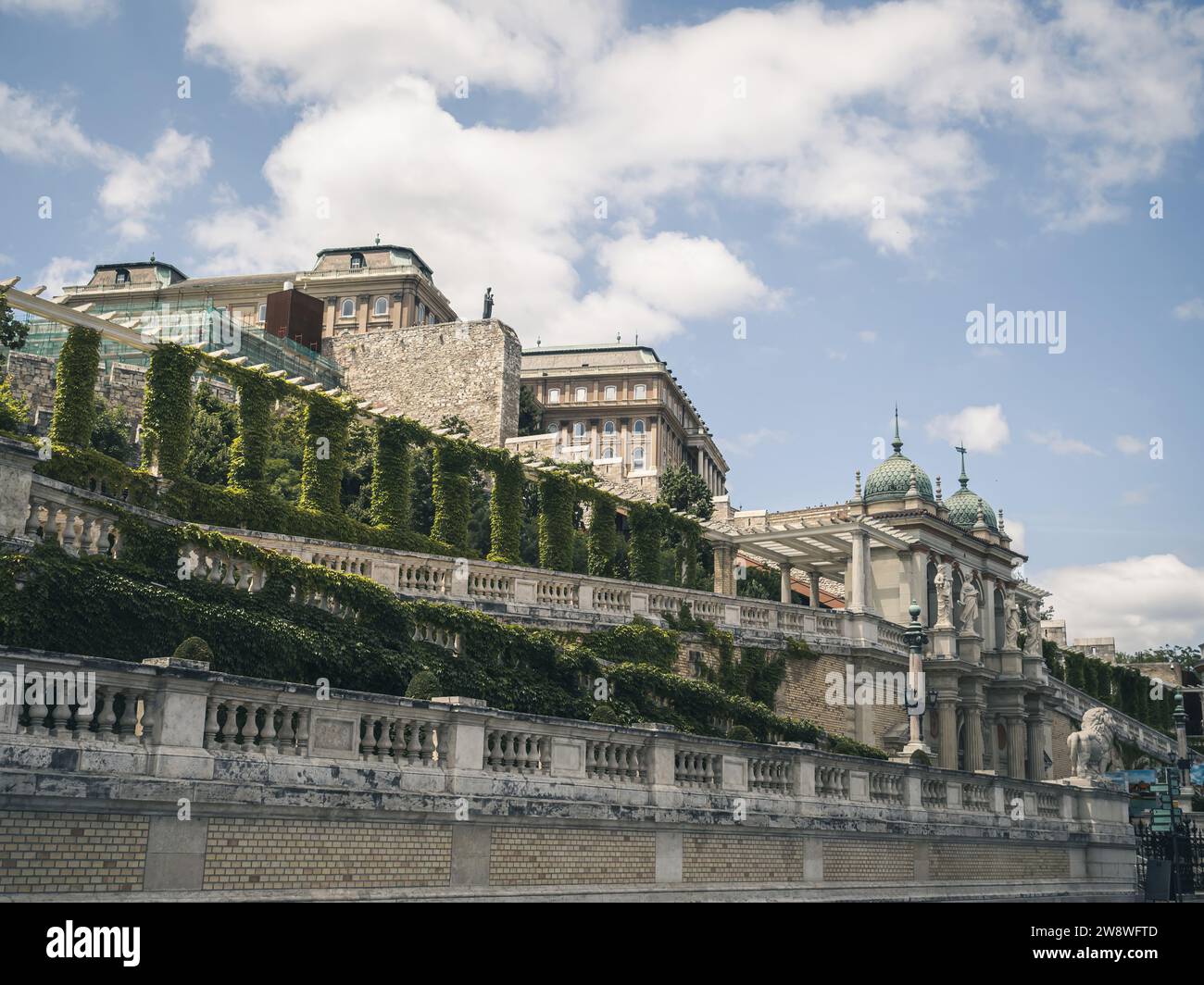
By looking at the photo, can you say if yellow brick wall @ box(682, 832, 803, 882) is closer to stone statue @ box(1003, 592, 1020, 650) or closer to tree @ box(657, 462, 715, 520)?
stone statue @ box(1003, 592, 1020, 650)

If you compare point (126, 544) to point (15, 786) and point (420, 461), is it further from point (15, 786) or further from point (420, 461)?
point (420, 461)

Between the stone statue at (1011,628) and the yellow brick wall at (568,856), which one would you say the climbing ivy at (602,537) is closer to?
the stone statue at (1011,628)

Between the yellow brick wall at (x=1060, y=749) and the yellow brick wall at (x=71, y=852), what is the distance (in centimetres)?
4564

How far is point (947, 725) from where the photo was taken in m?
45.5

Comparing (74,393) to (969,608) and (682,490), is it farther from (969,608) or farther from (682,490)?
(682,490)

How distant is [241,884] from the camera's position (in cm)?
1302

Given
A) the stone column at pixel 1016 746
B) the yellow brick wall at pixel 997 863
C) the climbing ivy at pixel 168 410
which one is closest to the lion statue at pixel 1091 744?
the yellow brick wall at pixel 997 863

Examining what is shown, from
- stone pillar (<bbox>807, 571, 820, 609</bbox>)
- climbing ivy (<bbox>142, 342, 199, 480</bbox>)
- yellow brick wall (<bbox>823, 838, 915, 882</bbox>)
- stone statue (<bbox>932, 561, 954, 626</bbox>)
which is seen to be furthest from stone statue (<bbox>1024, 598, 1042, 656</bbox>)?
climbing ivy (<bbox>142, 342, 199, 480</bbox>)

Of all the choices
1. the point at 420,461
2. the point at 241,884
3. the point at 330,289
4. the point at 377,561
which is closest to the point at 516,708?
the point at 377,561

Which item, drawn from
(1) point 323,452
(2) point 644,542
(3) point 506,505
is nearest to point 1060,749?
(2) point 644,542

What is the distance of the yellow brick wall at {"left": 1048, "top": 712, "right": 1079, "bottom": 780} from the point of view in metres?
52.6
